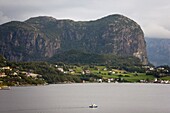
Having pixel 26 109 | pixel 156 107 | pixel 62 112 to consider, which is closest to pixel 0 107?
pixel 26 109

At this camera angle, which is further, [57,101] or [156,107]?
[57,101]

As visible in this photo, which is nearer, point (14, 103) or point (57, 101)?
point (14, 103)

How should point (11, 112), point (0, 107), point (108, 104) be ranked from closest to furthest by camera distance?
point (11, 112) → point (0, 107) → point (108, 104)

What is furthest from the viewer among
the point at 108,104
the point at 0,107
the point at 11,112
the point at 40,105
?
the point at 108,104

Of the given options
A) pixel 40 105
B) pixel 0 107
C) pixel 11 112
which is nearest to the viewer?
pixel 11 112

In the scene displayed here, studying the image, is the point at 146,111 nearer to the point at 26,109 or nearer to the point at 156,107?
Result: the point at 156,107

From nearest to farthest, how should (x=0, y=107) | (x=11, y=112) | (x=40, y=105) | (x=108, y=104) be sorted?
1. (x=11, y=112)
2. (x=0, y=107)
3. (x=40, y=105)
4. (x=108, y=104)

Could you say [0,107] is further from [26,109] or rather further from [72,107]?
[72,107]

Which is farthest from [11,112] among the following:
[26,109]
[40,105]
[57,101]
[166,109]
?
[166,109]

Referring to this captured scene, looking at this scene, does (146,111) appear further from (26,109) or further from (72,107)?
(26,109)
